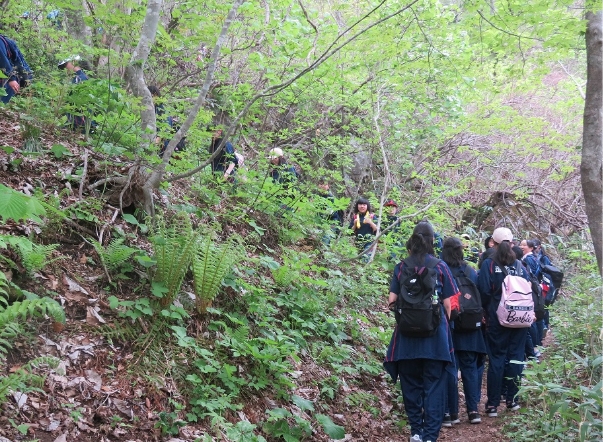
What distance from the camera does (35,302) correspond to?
3070 mm

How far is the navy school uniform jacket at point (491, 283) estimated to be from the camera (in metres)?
6.12

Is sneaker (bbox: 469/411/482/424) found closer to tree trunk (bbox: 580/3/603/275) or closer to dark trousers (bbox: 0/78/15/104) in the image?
tree trunk (bbox: 580/3/603/275)

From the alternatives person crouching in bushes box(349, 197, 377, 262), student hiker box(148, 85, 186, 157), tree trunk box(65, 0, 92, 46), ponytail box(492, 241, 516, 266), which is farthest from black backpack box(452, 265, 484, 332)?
tree trunk box(65, 0, 92, 46)

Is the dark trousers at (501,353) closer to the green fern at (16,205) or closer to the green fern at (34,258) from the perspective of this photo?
the green fern at (34,258)

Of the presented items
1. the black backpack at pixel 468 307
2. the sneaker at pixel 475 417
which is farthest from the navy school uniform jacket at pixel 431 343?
the sneaker at pixel 475 417

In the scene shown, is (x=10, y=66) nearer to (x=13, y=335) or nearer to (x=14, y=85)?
(x=14, y=85)

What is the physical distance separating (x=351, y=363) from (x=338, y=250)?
2.96 meters

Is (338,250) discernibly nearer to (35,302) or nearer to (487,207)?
(35,302)

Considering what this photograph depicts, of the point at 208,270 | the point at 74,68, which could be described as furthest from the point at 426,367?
the point at 74,68

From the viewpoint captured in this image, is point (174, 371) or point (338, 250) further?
point (338, 250)

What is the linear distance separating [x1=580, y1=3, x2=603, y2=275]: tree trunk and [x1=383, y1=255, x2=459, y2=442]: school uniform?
6.51ft

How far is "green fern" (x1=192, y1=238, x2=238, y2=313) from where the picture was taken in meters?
4.75

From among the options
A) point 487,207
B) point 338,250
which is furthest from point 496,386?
point 487,207

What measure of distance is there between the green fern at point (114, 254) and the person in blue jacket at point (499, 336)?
4.08m
